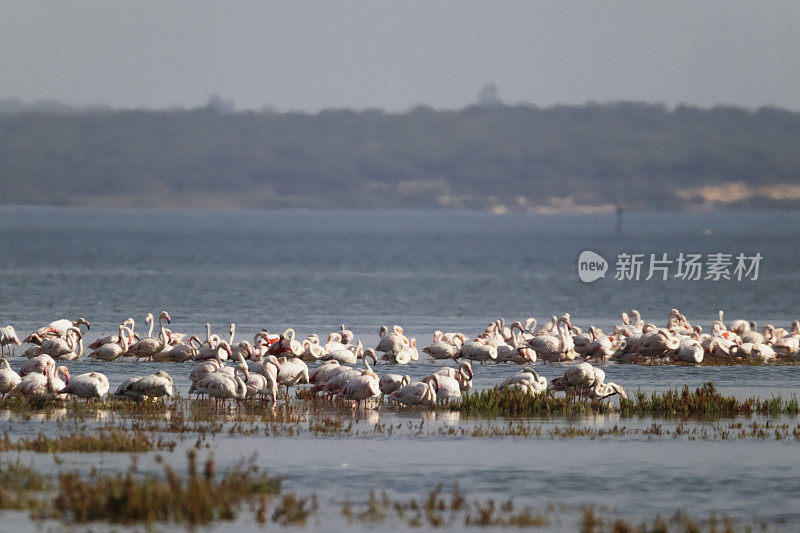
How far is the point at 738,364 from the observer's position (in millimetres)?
28078

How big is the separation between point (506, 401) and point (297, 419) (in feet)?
11.2

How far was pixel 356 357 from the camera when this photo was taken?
26438mm

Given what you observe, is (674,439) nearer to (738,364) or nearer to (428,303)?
(738,364)

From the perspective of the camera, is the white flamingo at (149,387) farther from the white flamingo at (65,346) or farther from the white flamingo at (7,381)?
the white flamingo at (65,346)

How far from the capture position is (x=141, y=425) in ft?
57.4

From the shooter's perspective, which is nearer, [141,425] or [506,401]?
[141,425]

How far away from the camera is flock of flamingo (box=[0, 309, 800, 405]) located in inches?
771

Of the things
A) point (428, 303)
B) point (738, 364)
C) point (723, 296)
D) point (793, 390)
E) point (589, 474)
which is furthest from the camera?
point (723, 296)

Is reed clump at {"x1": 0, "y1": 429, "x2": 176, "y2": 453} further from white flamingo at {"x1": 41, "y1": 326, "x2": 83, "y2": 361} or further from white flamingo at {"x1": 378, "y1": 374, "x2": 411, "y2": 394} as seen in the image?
white flamingo at {"x1": 41, "y1": 326, "x2": 83, "y2": 361}

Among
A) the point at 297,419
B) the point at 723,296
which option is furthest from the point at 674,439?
the point at 723,296

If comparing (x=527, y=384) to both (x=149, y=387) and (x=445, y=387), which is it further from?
(x=149, y=387)

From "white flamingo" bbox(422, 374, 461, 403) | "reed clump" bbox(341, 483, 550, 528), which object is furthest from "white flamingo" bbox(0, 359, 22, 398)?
"reed clump" bbox(341, 483, 550, 528)

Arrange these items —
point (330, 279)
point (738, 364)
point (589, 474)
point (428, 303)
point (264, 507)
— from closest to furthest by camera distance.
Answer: point (264, 507), point (589, 474), point (738, 364), point (428, 303), point (330, 279)

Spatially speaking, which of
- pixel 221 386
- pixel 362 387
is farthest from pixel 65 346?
pixel 362 387
